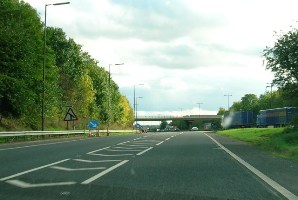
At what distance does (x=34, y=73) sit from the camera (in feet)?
153

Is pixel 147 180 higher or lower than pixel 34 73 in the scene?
lower

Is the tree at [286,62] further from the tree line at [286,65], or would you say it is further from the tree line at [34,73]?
the tree line at [34,73]

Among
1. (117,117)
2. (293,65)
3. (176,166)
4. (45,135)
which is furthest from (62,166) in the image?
(117,117)

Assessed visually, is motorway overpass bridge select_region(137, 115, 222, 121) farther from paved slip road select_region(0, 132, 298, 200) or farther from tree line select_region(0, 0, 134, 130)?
paved slip road select_region(0, 132, 298, 200)

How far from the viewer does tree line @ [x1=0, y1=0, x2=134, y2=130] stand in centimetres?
3969

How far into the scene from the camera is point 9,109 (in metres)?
41.2

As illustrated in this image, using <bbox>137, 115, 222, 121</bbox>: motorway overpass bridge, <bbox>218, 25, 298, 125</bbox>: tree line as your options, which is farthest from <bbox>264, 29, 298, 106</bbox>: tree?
<bbox>137, 115, 222, 121</bbox>: motorway overpass bridge

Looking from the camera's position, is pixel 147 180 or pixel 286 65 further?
pixel 286 65

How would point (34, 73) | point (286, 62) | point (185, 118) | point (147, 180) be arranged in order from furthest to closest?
point (185, 118), point (34, 73), point (286, 62), point (147, 180)

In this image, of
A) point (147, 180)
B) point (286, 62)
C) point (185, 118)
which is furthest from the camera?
point (185, 118)

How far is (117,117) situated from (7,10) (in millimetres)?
63429

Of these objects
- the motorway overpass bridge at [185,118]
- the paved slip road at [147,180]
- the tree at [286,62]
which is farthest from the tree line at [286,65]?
the motorway overpass bridge at [185,118]

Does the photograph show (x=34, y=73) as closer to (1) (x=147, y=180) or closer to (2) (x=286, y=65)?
(2) (x=286, y=65)

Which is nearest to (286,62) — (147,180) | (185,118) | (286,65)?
(286,65)
